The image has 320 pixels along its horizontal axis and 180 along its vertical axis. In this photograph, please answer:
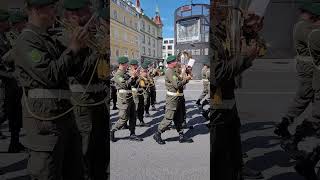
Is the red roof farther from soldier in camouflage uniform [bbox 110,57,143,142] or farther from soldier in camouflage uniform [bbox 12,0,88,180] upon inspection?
soldier in camouflage uniform [bbox 110,57,143,142]

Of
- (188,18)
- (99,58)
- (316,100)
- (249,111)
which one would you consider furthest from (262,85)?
(99,58)

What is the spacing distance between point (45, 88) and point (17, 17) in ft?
1.34

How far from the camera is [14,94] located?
2.05 metres

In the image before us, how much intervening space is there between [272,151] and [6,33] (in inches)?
79.8

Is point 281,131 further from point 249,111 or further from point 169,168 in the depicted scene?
point 169,168

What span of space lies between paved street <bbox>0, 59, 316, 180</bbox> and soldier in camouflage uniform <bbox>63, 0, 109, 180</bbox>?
1.55 feet

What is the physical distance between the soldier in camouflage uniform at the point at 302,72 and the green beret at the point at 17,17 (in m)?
1.54

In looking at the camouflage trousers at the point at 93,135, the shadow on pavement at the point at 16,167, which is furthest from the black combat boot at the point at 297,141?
the shadow on pavement at the point at 16,167

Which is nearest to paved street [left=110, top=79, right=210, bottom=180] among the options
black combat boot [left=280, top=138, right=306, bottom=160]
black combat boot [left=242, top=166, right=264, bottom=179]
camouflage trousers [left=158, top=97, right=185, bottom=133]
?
camouflage trousers [left=158, top=97, right=185, bottom=133]

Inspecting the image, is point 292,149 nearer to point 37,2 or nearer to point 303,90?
point 303,90

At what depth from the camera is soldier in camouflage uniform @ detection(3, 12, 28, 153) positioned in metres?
1.76

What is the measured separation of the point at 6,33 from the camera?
1.82 metres

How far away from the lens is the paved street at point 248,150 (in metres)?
2.01

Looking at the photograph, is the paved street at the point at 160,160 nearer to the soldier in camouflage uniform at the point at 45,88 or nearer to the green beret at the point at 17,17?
the soldier in camouflage uniform at the point at 45,88
